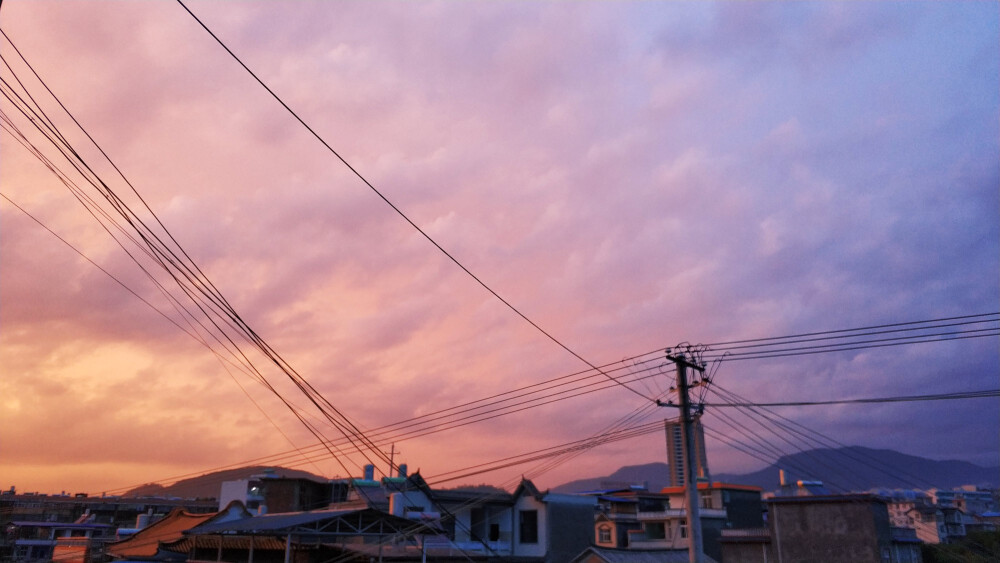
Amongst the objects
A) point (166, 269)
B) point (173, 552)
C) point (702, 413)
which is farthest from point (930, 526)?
point (166, 269)

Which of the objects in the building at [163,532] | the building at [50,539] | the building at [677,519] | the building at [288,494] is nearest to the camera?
→ the building at [163,532]

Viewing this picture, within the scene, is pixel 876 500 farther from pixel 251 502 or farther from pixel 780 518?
pixel 251 502

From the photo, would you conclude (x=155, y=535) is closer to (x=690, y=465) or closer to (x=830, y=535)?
(x=690, y=465)

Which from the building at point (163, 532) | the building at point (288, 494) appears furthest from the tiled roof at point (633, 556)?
the building at point (288, 494)

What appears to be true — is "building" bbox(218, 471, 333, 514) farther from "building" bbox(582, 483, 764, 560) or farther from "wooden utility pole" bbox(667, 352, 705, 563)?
"wooden utility pole" bbox(667, 352, 705, 563)

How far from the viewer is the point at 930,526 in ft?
297

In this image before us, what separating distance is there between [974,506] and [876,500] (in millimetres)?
125198

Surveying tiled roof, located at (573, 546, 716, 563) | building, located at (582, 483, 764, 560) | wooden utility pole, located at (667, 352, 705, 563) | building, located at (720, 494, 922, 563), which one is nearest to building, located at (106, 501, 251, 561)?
tiled roof, located at (573, 546, 716, 563)

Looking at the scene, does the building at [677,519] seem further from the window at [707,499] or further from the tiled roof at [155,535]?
the tiled roof at [155,535]

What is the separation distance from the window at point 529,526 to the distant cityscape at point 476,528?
0.10 metres

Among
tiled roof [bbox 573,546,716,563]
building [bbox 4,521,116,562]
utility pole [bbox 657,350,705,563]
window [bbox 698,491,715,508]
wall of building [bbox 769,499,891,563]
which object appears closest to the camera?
utility pole [bbox 657,350,705,563]

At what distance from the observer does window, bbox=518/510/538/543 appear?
157 feet

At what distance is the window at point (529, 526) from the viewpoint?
47750 millimetres

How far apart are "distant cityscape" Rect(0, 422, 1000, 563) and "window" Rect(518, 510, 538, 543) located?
0.32ft
